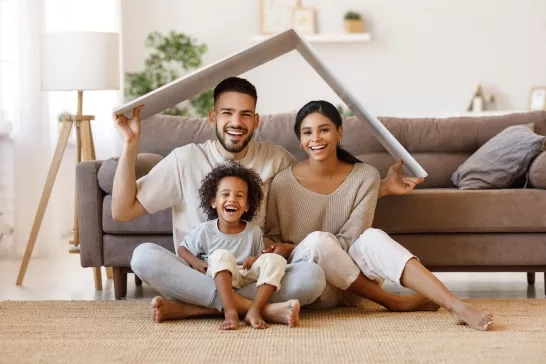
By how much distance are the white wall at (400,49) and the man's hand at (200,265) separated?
177 inches

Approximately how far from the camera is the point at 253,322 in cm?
274

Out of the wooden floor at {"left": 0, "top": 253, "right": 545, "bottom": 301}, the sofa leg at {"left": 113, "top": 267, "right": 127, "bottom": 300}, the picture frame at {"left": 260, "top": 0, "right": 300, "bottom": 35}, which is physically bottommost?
the wooden floor at {"left": 0, "top": 253, "right": 545, "bottom": 301}

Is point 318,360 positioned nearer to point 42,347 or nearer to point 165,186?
point 42,347

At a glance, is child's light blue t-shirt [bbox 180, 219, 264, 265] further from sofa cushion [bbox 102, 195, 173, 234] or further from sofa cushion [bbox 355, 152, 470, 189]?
sofa cushion [bbox 355, 152, 470, 189]

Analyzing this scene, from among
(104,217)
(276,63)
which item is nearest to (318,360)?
(104,217)

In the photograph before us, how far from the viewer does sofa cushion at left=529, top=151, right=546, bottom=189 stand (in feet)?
12.0

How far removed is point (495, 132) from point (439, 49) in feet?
10.3

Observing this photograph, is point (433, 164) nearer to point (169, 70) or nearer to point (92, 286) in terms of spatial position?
point (92, 286)

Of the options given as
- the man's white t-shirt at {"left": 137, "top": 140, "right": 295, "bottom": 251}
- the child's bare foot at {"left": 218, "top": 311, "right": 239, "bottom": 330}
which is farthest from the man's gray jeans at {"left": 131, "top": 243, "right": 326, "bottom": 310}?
the man's white t-shirt at {"left": 137, "top": 140, "right": 295, "bottom": 251}

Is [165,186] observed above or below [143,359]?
above

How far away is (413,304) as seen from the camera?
3.05m

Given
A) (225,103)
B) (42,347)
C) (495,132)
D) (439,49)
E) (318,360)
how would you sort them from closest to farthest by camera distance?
1. (318,360)
2. (42,347)
3. (225,103)
4. (495,132)
5. (439,49)

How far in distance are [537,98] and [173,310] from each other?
5.12 m

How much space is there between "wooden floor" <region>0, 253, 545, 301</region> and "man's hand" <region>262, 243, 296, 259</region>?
0.86m
